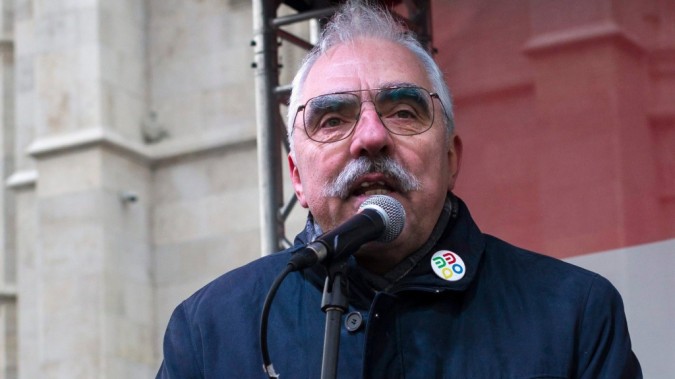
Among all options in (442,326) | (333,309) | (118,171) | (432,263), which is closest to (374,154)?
(432,263)

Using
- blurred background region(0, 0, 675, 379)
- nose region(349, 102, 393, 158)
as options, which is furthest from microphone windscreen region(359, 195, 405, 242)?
blurred background region(0, 0, 675, 379)

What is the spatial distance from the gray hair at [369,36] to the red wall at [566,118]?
7.84 ft

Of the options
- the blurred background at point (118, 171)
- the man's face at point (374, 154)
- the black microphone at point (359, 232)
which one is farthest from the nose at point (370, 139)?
the blurred background at point (118, 171)

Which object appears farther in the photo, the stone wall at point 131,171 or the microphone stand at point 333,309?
the stone wall at point 131,171

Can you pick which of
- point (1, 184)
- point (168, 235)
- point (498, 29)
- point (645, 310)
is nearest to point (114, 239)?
point (168, 235)

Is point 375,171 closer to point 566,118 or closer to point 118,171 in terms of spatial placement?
point 566,118

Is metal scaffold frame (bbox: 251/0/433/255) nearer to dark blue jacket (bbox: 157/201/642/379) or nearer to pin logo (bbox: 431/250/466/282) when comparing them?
dark blue jacket (bbox: 157/201/642/379)

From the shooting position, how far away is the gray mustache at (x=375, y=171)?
2934 mm

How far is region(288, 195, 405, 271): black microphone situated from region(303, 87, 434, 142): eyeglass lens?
0.23 metres

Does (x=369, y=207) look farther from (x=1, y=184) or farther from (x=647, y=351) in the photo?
(x=1, y=184)

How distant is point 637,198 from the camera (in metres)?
5.53

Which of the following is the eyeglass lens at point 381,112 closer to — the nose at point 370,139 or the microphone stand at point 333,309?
the nose at point 370,139

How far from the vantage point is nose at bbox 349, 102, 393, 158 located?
295 cm

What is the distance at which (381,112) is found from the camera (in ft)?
10.0
